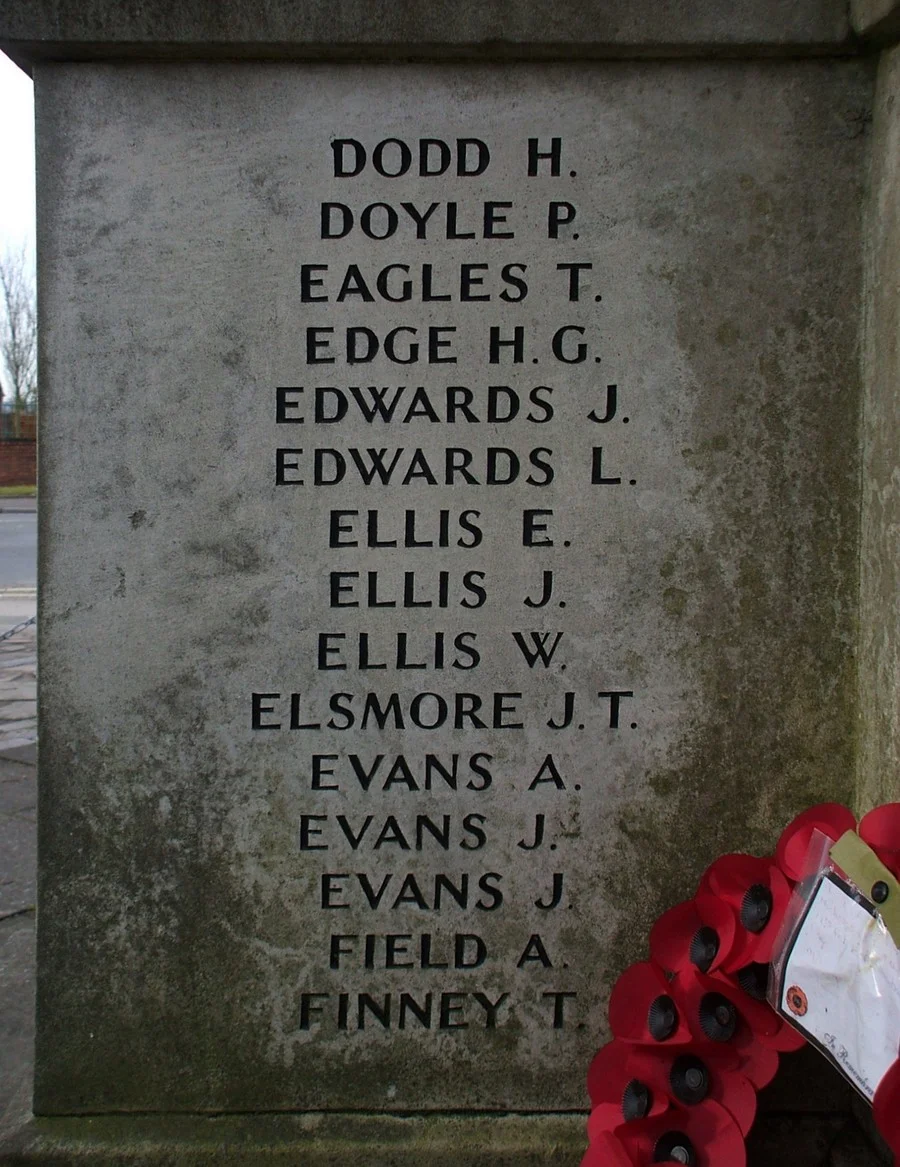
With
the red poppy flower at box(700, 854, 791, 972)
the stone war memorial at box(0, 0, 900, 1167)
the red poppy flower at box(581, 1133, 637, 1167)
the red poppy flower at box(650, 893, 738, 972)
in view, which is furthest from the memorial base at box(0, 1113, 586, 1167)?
the red poppy flower at box(700, 854, 791, 972)

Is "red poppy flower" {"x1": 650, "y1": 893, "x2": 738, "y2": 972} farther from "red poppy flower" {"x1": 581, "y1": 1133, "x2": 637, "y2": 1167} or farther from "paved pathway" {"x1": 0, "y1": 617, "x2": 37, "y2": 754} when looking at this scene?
"paved pathway" {"x1": 0, "y1": 617, "x2": 37, "y2": 754}

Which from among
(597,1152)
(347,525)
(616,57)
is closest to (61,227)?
(347,525)

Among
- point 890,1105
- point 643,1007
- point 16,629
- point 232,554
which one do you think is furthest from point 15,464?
point 890,1105

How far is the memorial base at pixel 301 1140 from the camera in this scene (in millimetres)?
2355

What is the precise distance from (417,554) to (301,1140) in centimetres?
132

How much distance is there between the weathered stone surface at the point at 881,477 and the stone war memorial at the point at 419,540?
0.02m

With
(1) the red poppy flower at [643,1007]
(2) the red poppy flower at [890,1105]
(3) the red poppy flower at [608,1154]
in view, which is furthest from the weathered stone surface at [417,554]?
(2) the red poppy flower at [890,1105]

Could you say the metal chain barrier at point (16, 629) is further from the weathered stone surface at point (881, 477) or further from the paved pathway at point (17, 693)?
the weathered stone surface at point (881, 477)

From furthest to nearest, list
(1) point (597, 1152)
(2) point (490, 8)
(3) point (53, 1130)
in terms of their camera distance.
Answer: (3) point (53, 1130), (2) point (490, 8), (1) point (597, 1152)

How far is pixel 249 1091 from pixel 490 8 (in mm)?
2410

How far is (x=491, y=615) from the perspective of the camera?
2.41m

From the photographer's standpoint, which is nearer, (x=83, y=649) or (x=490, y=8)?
(x=490, y=8)

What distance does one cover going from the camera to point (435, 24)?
2.26m

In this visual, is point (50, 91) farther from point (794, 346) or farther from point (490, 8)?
point (794, 346)
